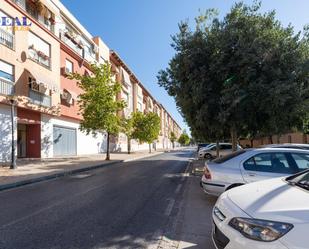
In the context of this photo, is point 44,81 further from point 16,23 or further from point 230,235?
point 230,235

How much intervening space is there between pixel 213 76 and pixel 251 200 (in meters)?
10.3

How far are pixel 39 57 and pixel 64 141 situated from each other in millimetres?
8548

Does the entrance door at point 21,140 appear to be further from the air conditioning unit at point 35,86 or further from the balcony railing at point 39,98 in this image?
the air conditioning unit at point 35,86

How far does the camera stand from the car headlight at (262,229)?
2668mm

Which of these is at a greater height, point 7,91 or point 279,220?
point 7,91

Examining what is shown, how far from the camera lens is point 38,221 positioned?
601 centimetres

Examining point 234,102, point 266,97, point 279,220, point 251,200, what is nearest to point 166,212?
point 251,200

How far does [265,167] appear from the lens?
22.5ft

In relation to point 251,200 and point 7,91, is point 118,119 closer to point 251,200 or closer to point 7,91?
point 7,91

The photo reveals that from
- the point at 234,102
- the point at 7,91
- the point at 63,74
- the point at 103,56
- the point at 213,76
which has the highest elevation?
the point at 103,56

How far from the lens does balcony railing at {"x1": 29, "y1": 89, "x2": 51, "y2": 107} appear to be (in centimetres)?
2241

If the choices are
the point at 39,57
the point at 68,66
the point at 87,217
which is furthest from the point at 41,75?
the point at 87,217

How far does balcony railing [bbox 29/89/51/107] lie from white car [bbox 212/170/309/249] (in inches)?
834

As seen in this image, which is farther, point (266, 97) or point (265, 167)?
point (266, 97)
